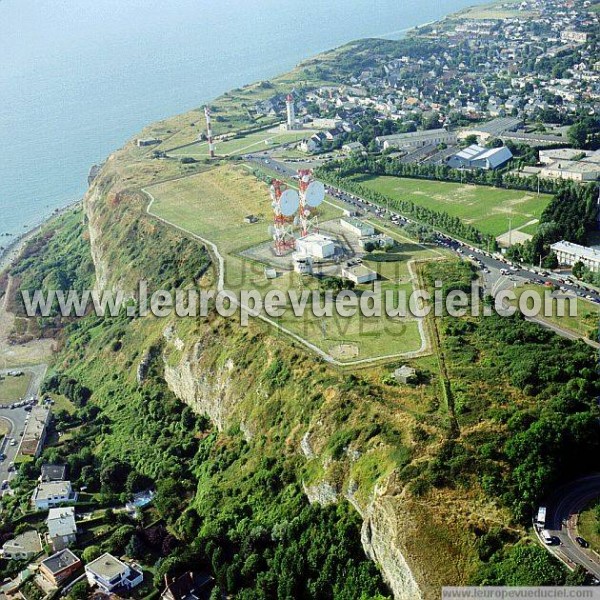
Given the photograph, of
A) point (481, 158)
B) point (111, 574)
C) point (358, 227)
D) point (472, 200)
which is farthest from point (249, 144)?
point (111, 574)

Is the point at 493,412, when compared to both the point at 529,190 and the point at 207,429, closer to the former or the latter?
the point at 207,429

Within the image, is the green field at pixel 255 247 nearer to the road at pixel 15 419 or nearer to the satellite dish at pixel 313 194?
the satellite dish at pixel 313 194

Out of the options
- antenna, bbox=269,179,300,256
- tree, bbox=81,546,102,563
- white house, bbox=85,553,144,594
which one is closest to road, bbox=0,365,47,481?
tree, bbox=81,546,102,563

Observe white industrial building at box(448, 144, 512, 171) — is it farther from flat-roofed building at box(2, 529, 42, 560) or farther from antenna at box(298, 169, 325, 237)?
flat-roofed building at box(2, 529, 42, 560)

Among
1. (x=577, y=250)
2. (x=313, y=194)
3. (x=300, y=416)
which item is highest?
(x=313, y=194)

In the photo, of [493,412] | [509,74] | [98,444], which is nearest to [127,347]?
[98,444]

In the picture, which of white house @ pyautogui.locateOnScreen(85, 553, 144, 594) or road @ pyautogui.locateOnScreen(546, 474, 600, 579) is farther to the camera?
white house @ pyautogui.locateOnScreen(85, 553, 144, 594)

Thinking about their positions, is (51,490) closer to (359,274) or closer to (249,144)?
(359,274)
